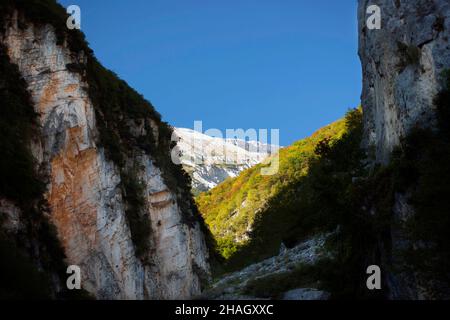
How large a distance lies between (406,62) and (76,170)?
69.7ft

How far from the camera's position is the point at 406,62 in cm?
2352

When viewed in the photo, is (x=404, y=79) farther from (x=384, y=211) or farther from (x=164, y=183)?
(x=164, y=183)

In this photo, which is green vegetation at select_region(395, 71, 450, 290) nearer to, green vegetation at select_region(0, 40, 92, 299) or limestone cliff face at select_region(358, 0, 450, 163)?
limestone cliff face at select_region(358, 0, 450, 163)

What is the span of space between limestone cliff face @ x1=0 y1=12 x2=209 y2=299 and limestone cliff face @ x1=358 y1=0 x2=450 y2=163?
18.3 m

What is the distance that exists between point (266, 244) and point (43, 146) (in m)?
46.1

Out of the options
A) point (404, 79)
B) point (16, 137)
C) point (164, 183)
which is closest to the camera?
point (404, 79)

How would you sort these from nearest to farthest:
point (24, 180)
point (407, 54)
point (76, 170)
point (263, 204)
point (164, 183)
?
1. point (407, 54)
2. point (24, 180)
3. point (76, 170)
4. point (164, 183)
5. point (263, 204)

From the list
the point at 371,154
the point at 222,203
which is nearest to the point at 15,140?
the point at 371,154

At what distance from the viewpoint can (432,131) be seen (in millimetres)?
20406

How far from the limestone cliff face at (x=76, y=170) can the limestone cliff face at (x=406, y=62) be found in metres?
18.3

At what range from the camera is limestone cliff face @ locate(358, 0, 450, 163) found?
21578mm

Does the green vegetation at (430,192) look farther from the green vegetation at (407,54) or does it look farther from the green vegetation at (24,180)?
the green vegetation at (24,180)

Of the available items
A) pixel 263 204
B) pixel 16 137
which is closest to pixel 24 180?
pixel 16 137
